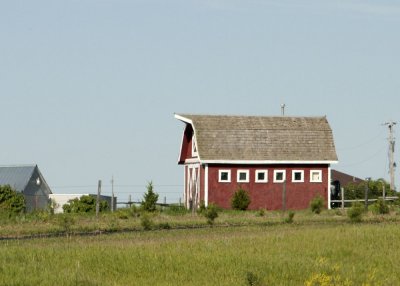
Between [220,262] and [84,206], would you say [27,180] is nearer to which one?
[84,206]

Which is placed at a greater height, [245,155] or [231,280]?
[245,155]

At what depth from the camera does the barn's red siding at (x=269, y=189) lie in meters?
57.1

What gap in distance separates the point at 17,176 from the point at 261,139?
71.3 ft

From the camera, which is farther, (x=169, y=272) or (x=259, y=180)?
(x=259, y=180)

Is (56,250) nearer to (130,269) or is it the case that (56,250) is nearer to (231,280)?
(130,269)

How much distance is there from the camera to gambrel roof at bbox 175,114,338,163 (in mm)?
57844

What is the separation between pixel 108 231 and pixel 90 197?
24.6m

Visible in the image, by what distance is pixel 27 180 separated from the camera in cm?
7138

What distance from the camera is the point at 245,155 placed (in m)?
58.0

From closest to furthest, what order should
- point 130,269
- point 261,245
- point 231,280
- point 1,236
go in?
point 231,280
point 130,269
point 261,245
point 1,236

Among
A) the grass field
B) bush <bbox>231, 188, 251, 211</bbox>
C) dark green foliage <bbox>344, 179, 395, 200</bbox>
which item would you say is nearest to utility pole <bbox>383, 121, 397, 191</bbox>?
dark green foliage <bbox>344, 179, 395, 200</bbox>

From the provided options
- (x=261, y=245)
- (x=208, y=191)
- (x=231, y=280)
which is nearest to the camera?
(x=231, y=280)

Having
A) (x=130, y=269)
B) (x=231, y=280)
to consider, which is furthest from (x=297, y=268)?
(x=130, y=269)

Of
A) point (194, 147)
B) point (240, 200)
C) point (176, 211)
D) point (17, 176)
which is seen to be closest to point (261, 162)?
point (240, 200)
